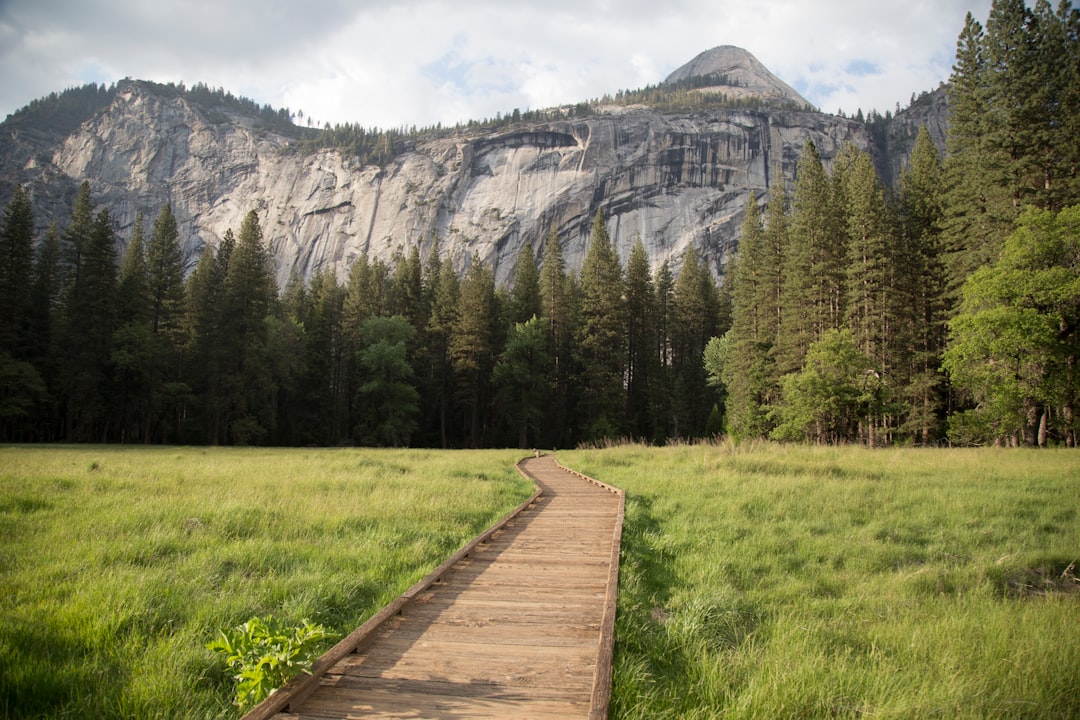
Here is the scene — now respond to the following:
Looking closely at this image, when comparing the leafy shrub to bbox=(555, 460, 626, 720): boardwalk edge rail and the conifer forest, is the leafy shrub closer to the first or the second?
bbox=(555, 460, 626, 720): boardwalk edge rail

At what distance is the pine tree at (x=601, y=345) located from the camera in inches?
1900

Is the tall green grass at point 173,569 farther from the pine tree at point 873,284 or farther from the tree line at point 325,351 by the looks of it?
the tree line at point 325,351

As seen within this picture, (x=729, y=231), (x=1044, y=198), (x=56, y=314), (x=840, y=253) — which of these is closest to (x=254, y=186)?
(x=56, y=314)

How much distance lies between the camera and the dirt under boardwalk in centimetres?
324

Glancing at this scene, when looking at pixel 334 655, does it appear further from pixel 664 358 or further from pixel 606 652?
pixel 664 358

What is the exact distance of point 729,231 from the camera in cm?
10956

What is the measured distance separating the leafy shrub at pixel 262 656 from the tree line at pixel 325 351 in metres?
42.5

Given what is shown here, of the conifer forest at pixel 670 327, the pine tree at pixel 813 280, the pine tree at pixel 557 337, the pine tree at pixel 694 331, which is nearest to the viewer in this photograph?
the conifer forest at pixel 670 327

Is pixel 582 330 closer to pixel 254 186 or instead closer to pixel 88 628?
pixel 88 628

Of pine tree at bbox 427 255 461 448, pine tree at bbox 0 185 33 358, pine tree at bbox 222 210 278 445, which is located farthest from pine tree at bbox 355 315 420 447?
pine tree at bbox 0 185 33 358

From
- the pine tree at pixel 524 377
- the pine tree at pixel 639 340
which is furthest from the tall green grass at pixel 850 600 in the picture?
the pine tree at pixel 639 340

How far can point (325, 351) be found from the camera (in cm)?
5209

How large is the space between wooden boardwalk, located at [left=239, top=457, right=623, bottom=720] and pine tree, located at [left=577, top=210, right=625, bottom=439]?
3988 cm

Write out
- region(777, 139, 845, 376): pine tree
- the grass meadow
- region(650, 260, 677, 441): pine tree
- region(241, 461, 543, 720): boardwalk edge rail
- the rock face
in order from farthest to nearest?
the rock face < region(650, 260, 677, 441): pine tree < region(777, 139, 845, 376): pine tree < the grass meadow < region(241, 461, 543, 720): boardwalk edge rail
